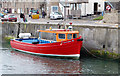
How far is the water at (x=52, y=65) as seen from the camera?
84.2 ft

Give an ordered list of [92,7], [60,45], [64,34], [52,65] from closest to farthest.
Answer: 1. [52,65]
2. [60,45]
3. [64,34]
4. [92,7]

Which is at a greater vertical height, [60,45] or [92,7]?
[92,7]

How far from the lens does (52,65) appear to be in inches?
1093

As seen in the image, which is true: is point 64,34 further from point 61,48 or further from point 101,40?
point 101,40

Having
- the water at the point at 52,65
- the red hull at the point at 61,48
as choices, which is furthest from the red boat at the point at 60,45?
the water at the point at 52,65

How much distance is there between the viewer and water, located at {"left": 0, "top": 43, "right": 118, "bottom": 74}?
25.7 meters

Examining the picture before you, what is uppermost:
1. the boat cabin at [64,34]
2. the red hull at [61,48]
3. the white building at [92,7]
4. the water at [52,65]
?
the white building at [92,7]

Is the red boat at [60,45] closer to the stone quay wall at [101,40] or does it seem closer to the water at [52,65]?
the water at [52,65]

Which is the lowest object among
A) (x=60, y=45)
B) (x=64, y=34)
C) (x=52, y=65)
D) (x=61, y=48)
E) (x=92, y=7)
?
(x=52, y=65)

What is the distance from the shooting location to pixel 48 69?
26406 millimetres

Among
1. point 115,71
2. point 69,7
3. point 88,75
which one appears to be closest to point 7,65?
point 88,75

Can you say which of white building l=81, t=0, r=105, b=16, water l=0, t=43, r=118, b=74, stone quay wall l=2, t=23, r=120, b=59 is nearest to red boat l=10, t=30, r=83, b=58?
water l=0, t=43, r=118, b=74

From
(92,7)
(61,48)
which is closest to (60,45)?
(61,48)

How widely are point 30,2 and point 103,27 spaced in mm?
51696
